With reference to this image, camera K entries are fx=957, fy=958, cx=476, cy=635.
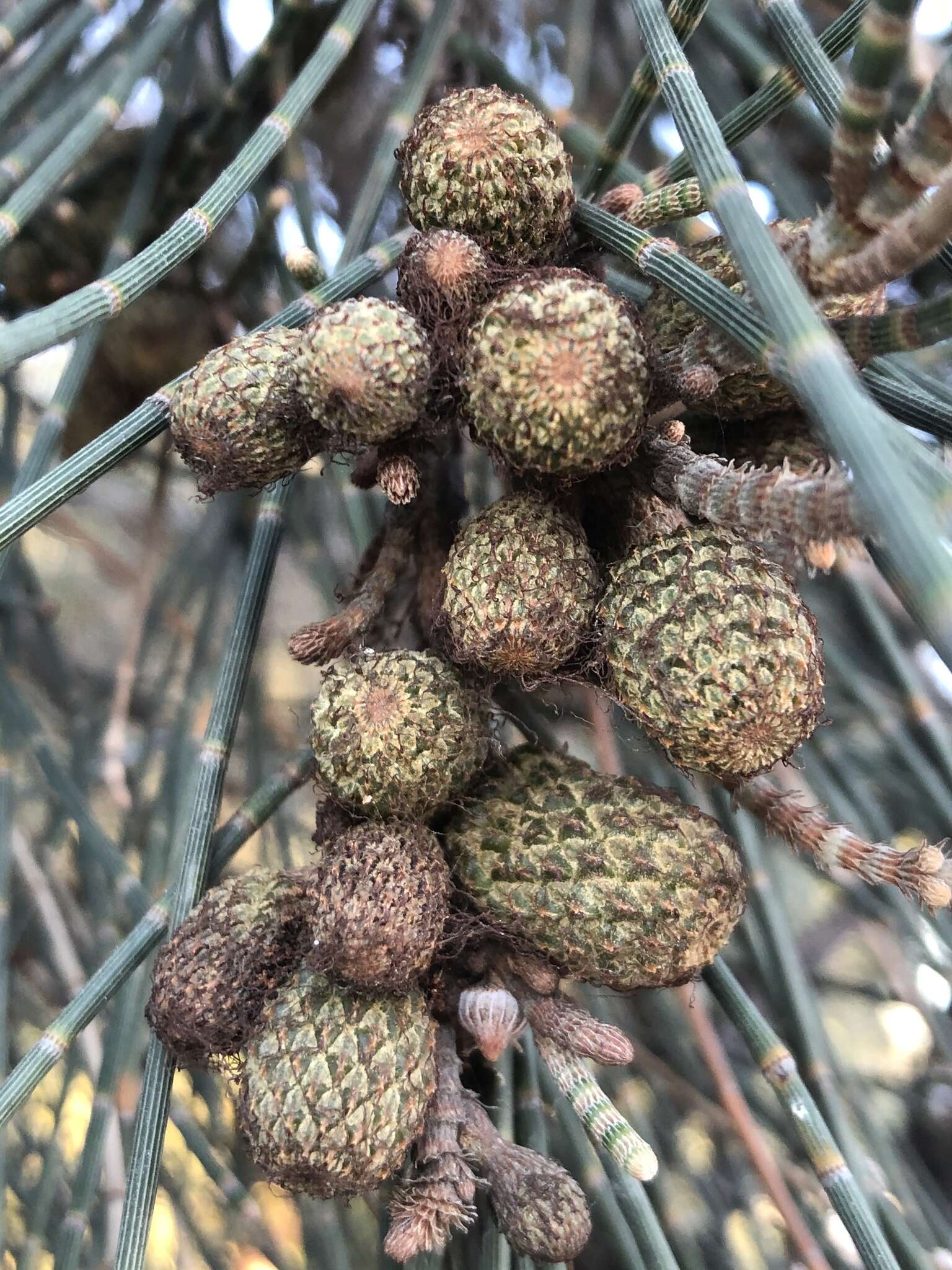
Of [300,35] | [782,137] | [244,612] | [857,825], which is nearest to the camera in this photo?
[244,612]

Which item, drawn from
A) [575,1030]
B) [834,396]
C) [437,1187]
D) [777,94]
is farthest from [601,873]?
[777,94]

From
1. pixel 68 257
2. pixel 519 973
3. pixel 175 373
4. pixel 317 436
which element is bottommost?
pixel 519 973

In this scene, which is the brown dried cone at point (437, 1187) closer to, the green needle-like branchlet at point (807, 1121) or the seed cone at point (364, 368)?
the green needle-like branchlet at point (807, 1121)

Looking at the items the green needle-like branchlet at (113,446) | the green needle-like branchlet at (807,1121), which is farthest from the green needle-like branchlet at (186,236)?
the green needle-like branchlet at (807,1121)

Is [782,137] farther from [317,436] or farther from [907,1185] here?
[907,1185]

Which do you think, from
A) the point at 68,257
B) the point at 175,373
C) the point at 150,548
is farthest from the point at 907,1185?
the point at 68,257

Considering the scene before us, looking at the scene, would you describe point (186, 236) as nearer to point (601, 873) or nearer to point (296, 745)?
point (601, 873)
